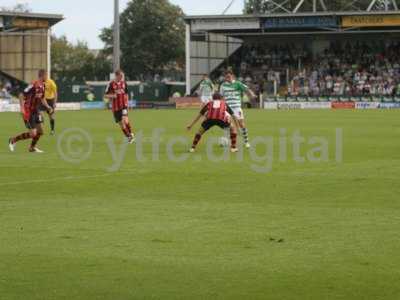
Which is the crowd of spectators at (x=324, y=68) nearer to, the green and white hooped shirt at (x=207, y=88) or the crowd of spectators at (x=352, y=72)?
the crowd of spectators at (x=352, y=72)

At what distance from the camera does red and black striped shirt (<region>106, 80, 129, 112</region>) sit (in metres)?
29.0

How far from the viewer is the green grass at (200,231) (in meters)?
8.84

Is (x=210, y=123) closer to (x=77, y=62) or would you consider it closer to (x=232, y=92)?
(x=232, y=92)

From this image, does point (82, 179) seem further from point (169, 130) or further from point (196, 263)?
point (169, 130)

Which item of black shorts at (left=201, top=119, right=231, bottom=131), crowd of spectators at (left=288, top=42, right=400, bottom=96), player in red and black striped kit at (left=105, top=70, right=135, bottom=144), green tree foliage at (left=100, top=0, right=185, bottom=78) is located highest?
green tree foliage at (left=100, top=0, right=185, bottom=78)

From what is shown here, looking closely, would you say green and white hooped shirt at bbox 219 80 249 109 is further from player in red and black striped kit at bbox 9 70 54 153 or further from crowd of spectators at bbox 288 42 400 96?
crowd of spectators at bbox 288 42 400 96

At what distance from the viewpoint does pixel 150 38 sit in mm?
110812

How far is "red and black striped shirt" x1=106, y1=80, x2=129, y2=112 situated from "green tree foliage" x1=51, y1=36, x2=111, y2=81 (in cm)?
7981

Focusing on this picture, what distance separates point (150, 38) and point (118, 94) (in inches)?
3246

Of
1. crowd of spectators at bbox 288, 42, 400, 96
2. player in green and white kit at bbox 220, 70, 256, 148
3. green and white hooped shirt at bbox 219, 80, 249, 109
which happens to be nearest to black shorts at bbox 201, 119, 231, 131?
player in green and white kit at bbox 220, 70, 256, 148

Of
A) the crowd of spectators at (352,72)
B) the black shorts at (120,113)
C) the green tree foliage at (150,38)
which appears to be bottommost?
the black shorts at (120,113)

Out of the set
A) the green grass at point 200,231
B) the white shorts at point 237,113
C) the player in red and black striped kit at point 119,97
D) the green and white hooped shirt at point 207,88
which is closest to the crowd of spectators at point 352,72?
the green and white hooped shirt at point 207,88

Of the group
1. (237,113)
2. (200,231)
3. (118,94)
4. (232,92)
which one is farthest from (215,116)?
(200,231)

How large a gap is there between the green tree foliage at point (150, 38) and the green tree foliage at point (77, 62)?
13.5ft
